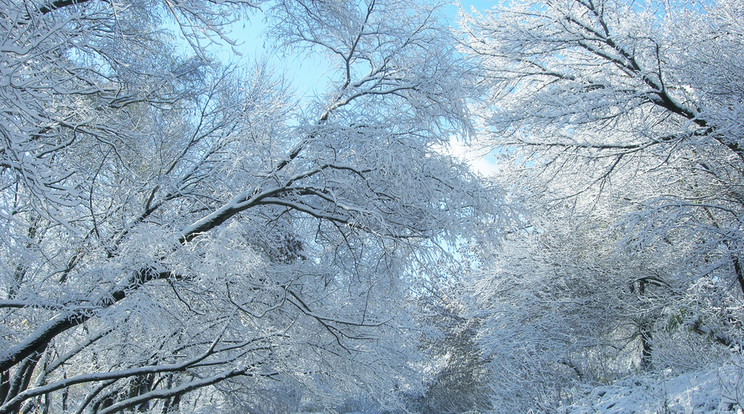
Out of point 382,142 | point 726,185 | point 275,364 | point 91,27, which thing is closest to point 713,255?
point 726,185

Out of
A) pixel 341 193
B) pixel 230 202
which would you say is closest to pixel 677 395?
pixel 341 193

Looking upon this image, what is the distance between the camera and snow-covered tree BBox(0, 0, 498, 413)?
4.70 m

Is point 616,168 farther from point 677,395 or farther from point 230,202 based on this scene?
point 230,202

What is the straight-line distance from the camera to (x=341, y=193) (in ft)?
17.6

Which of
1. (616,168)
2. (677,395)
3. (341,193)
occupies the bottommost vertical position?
(677,395)

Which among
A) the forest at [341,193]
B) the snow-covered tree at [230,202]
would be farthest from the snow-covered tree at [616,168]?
the snow-covered tree at [230,202]

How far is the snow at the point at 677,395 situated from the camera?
4.69 m

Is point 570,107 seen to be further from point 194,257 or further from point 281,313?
point 194,257

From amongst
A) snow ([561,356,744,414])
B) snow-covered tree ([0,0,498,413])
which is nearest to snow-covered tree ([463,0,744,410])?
snow ([561,356,744,414])

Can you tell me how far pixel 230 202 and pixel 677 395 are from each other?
5944 millimetres

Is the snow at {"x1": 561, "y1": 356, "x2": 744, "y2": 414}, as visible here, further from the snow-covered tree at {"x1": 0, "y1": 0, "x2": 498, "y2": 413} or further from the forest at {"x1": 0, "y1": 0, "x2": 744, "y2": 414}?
the snow-covered tree at {"x1": 0, "y1": 0, "x2": 498, "y2": 413}

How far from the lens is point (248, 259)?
15.1ft

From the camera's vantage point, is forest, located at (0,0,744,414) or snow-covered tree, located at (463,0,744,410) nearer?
forest, located at (0,0,744,414)

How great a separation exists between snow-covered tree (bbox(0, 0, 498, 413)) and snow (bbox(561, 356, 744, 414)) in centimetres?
296
